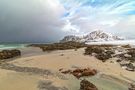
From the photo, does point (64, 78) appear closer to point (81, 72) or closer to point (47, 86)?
point (81, 72)

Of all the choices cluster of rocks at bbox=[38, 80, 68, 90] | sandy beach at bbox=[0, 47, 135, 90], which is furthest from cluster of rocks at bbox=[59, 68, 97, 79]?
cluster of rocks at bbox=[38, 80, 68, 90]

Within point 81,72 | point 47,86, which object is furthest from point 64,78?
point 47,86

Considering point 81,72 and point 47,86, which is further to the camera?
point 81,72

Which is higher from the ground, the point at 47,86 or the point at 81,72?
the point at 81,72

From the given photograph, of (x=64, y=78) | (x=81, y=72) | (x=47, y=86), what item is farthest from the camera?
(x=81, y=72)

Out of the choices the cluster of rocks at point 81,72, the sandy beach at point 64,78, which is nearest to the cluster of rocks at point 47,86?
the sandy beach at point 64,78

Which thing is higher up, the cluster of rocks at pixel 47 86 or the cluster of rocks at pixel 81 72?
the cluster of rocks at pixel 81 72

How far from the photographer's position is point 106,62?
14.3 meters

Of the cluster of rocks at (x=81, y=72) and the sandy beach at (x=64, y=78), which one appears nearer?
the sandy beach at (x=64, y=78)

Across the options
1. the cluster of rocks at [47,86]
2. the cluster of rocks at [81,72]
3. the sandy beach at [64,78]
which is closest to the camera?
the cluster of rocks at [47,86]

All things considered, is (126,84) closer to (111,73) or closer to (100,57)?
(111,73)

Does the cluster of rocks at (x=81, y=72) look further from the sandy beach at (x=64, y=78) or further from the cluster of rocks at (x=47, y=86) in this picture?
the cluster of rocks at (x=47, y=86)

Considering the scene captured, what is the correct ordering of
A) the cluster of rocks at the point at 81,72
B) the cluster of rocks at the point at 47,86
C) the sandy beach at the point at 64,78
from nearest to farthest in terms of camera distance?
the cluster of rocks at the point at 47,86, the sandy beach at the point at 64,78, the cluster of rocks at the point at 81,72

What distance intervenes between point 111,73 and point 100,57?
156 inches
